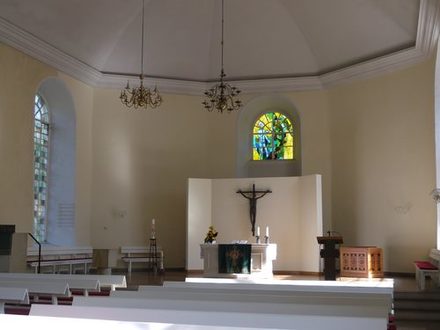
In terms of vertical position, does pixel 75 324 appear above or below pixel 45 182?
below

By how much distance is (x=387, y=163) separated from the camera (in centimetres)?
1329

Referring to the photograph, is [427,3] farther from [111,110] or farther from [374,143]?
[111,110]

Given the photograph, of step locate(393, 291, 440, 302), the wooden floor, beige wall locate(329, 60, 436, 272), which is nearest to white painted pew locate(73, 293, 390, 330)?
step locate(393, 291, 440, 302)

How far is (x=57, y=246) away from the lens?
1279cm

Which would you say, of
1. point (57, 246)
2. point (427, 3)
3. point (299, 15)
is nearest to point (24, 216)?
point (57, 246)

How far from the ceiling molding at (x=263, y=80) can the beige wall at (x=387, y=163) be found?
27 centimetres

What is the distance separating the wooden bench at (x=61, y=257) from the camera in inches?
461

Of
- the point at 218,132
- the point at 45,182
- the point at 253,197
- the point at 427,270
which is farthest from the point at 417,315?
the point at 45,182

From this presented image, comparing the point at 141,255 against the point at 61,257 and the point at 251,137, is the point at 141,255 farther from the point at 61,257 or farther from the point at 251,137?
the point at 251,137

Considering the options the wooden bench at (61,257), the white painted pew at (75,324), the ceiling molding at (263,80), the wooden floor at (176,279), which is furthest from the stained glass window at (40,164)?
the white painted pew at (75,324)

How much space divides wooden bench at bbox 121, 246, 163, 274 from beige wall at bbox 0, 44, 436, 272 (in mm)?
265

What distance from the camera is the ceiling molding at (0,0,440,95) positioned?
1135cm

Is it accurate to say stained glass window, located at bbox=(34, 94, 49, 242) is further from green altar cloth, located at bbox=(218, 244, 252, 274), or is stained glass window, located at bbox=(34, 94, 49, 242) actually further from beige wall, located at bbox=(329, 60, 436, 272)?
beige wall, located at bbox=(329, 60, 436, 272)

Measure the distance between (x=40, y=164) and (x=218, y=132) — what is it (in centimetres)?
461
